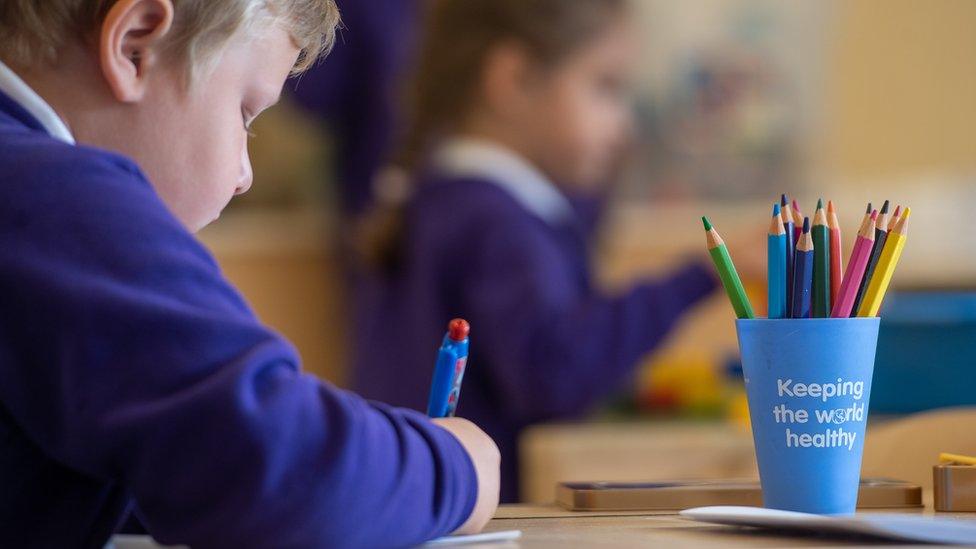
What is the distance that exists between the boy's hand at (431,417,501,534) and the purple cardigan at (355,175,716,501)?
3.39 feet

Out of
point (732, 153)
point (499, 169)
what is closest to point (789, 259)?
point (499, 169)

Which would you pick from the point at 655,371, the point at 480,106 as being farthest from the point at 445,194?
the point at 655,371

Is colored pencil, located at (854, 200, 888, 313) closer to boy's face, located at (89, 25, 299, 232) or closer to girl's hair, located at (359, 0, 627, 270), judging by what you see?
boy's face, located at (89, 25, 299, 232)

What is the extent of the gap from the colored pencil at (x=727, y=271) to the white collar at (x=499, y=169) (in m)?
1.10

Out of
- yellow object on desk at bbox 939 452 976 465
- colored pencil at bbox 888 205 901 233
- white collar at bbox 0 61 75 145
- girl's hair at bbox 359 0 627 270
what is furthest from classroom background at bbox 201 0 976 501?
white collar at bbox 0 61 75 145

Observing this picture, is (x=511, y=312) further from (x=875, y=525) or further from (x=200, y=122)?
(x=875, y=525)

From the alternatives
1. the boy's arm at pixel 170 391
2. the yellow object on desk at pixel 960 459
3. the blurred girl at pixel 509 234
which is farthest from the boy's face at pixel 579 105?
the boy's arm at pixel 170 391

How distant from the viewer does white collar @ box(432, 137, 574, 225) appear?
1827mm

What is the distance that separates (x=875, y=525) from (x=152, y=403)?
12.5 inches

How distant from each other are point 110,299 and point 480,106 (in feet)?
4.64

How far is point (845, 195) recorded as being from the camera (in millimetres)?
2777

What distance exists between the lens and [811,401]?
70 centimetres

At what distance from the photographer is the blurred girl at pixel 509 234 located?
174 cm

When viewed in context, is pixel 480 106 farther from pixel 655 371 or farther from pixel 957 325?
pixel 957 325
